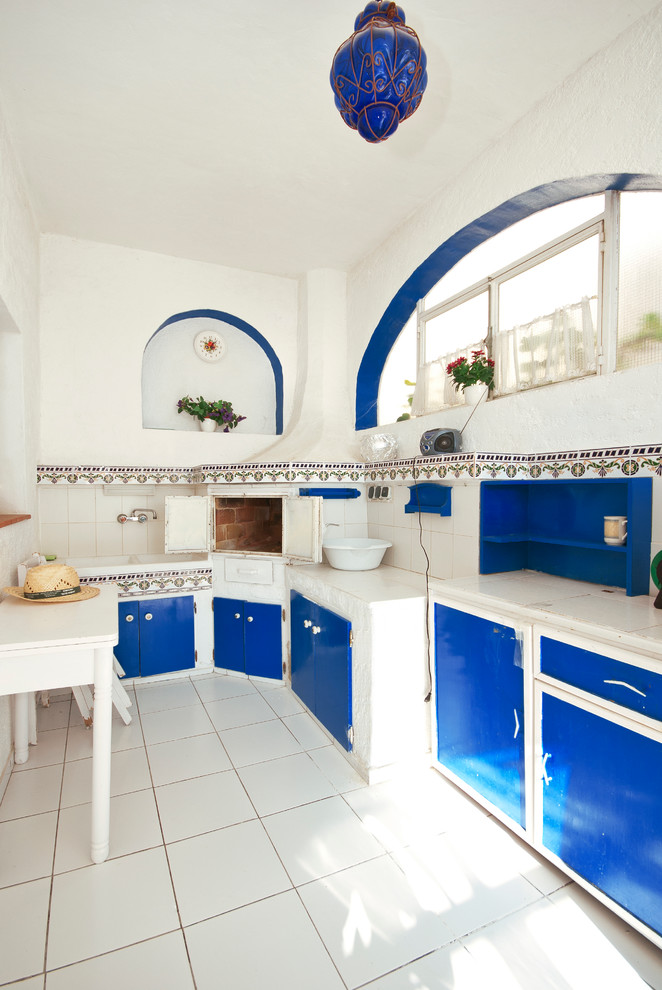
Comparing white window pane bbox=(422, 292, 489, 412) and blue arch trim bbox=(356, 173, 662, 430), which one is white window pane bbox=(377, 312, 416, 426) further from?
white window pane bbox=(422, 292, 489, 412)

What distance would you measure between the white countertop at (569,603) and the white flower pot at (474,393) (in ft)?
2.93

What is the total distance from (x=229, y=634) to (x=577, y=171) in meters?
3.00

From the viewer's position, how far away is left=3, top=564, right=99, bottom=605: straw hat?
201 cm

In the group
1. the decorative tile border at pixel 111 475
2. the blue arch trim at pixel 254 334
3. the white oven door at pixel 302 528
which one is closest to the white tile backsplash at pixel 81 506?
the decorative tile border at pixel 111 475

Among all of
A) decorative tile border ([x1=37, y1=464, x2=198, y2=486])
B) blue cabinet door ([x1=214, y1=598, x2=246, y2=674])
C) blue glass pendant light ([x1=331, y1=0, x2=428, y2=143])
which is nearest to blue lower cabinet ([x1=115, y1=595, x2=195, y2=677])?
blue cabinet door ([x1=214, y1=598, x2=246, y2=674])

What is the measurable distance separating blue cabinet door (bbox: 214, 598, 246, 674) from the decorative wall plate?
1.93 metres

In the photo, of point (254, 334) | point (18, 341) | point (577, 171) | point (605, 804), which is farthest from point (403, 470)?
point (18, 341)

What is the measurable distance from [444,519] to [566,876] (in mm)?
1499

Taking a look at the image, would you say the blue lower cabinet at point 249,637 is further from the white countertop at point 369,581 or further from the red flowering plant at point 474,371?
the red flowering plant at point 474,371

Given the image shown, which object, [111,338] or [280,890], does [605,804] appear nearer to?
[280,890]

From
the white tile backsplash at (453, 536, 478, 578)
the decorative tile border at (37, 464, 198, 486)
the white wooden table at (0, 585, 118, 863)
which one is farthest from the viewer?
the decorative tile border at (37, 464, 198, 486)

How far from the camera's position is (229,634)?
3.15 meters

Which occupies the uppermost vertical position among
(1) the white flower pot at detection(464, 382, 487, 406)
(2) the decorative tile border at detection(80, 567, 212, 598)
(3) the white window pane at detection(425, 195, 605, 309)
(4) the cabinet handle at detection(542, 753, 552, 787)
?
(3) the white window pane at detection(425, 195, 605, 309)

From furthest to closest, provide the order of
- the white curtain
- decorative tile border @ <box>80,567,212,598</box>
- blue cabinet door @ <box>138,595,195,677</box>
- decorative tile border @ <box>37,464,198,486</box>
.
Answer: decorative tile border @ <box>37,464,198,486</box> < blue cabinet door @ <box>138,595,195,677</box> < decorative tile border @ <box>80,567,212,598</box> < the white curtain
